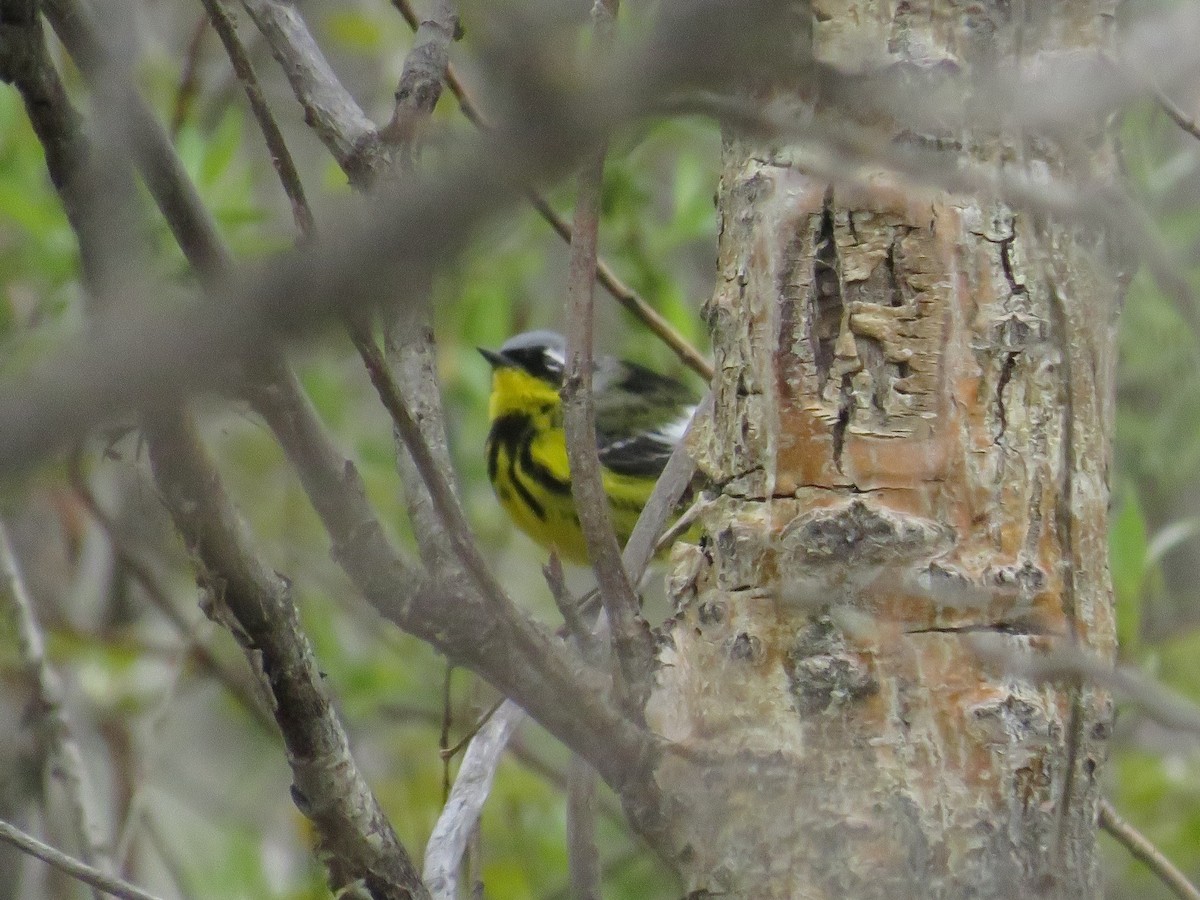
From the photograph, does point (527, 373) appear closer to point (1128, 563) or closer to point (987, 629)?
point (1128, 563)

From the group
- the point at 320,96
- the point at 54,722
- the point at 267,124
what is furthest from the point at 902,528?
the point at 54,722

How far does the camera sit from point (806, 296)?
159 centimetres

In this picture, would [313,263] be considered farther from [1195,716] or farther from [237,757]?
[237,757]

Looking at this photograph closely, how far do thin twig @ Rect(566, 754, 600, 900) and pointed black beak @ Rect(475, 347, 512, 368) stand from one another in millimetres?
2905

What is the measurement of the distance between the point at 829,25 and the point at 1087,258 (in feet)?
1.26

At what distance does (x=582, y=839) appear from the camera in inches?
63.4

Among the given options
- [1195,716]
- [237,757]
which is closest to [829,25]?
[1195,716]

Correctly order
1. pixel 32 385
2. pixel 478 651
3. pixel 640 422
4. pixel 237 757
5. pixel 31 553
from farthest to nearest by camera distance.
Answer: pixel 237 757 < pixel 640 422 < pixel 31 553 < pixel 478 651 < pixel 32 385

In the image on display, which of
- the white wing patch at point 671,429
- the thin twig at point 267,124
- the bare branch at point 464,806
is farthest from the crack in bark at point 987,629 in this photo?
the white wing patch at point 671,429

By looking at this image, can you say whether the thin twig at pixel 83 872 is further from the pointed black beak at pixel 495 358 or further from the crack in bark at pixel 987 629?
the pointed black beak at pixel 495 358

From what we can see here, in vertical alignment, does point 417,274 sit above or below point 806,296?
below

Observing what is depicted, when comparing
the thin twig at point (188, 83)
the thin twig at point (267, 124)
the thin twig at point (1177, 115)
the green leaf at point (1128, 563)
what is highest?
the thin twig at point (188, 83)

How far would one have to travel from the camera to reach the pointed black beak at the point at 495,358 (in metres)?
4.61

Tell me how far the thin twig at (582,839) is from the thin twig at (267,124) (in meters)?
0.70
